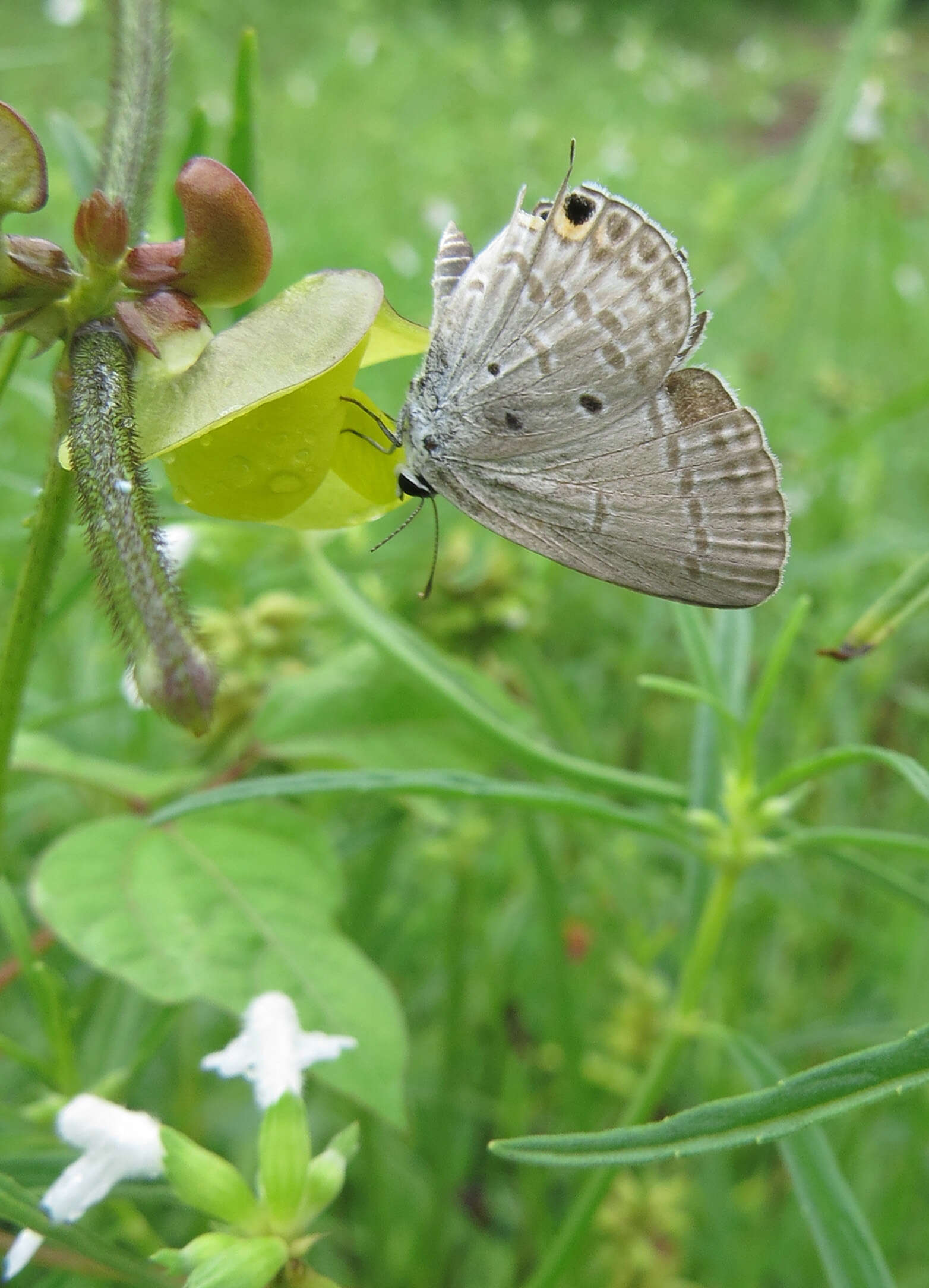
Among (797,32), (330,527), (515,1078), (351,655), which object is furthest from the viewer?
(797,32)

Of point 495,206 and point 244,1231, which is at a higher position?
point 495,206

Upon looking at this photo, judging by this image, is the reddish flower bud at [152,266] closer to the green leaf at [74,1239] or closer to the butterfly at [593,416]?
the butterfly at [593,416]

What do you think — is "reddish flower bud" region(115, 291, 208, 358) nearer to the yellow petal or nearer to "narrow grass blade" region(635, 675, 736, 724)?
the yellow petal

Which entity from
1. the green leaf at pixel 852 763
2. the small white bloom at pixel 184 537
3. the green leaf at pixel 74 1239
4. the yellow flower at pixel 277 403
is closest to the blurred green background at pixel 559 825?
the small white bloom at pixel 184 537

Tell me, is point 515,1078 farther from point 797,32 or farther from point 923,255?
point 797,32

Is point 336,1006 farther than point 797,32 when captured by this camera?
No

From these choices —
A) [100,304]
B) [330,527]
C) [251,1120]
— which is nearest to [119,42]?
[100,304]

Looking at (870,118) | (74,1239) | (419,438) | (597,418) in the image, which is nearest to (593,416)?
(597,418)
